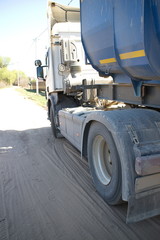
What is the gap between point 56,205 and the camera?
9.82 ft

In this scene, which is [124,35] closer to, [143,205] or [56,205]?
[143,205]

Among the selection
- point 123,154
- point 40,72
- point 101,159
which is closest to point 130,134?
point 123,154

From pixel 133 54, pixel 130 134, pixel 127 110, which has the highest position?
pixel 133 54

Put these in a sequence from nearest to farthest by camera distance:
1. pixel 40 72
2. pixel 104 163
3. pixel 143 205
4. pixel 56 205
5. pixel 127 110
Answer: pixel 143 205, pixel 127 110, pixel 56 205, pixel 104 163, pixel 40 72

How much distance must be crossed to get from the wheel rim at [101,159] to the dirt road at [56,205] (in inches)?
13.2

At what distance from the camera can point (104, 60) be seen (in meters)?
3.02

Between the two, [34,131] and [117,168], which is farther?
[34,131]

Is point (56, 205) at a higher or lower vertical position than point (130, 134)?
lower

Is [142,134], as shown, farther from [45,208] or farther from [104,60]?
[45,208]

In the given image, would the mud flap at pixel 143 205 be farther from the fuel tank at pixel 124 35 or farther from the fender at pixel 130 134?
the fuel tank at pixel 124 35

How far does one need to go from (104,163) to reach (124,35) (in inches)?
72.1

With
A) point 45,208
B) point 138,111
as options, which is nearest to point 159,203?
point 138,111

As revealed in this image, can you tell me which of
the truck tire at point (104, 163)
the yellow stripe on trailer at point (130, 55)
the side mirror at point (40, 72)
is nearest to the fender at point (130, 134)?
the truck tire at point (104, 163)

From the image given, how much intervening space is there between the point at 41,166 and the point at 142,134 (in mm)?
2685
